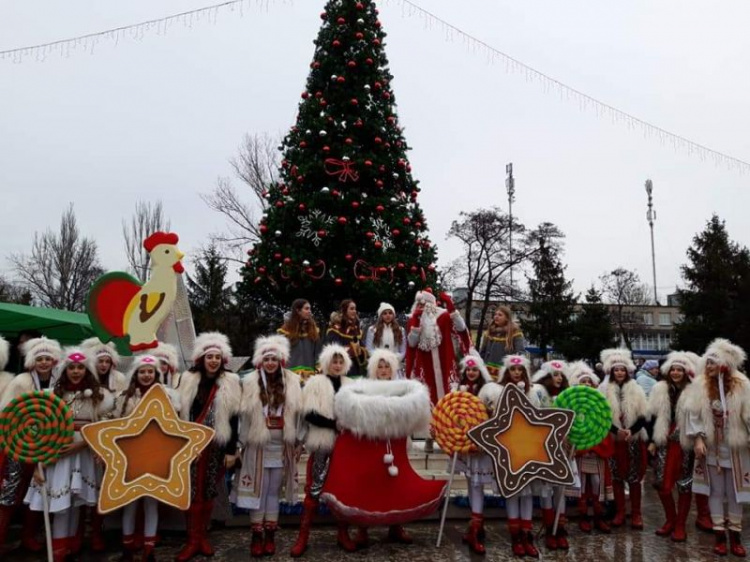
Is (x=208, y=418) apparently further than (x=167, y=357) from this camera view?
No

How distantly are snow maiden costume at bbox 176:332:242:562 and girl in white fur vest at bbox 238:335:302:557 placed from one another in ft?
0.39

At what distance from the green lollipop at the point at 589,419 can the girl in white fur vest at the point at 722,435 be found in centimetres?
88

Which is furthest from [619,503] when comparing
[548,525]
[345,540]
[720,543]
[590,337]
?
[590,337]

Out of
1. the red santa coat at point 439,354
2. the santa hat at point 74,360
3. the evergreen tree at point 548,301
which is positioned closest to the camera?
the santa hat at point 74,360

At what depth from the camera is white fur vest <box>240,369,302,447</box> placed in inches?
200

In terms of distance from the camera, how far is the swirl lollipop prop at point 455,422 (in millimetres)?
5273

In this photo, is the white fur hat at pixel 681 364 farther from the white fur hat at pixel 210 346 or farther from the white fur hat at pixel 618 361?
the white fur hat at pixel 210 346

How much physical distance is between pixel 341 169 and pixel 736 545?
303 inches

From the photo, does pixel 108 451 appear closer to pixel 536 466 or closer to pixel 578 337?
pixel 536 466

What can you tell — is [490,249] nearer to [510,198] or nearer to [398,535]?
[510,198]

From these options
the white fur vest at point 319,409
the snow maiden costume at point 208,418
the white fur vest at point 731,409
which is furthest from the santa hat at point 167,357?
the white fur vest at point 731,409

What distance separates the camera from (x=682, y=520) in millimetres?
5848

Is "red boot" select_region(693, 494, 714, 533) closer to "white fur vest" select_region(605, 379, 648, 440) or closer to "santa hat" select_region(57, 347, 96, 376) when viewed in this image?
"white fur vest" select_region(605, 379, 648, 440)

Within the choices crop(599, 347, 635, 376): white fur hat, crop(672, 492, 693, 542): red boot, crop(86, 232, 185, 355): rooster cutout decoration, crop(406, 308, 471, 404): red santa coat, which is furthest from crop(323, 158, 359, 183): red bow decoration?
crop(672, 492, 693, 542): red boot
